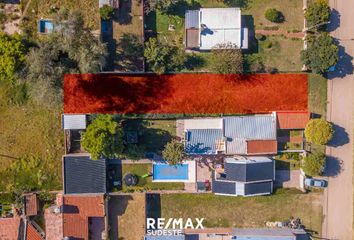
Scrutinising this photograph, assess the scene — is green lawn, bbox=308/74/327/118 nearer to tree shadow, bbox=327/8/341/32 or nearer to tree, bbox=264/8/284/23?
tree shadow, bbox=327/8/341/32

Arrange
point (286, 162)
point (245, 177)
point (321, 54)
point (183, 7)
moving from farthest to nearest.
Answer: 1. point (286, 162)
2. point (183, 7)
3. point (245, 177)
4. point (321, 54)

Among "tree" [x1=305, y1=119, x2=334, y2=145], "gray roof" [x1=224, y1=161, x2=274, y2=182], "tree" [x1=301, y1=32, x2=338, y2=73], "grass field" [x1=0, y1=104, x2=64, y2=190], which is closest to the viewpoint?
"tree" [x1=301, y1=32, x2=338, y2=73]

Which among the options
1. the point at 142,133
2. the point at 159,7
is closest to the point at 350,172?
the point at 142,133

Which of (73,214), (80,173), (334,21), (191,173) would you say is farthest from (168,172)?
(334,21)

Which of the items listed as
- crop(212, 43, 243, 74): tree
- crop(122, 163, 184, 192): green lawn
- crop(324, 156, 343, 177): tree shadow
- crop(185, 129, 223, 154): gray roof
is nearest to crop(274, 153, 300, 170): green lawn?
crop(324, 156, 343, 177): tree shadow

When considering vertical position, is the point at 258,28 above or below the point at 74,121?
above

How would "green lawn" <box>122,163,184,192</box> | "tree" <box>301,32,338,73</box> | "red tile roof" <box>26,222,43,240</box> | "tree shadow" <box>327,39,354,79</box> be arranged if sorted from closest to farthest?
1. "tree" <box>301,32,338,73</box>
2. "red tile roof" <box>26,222,43,240</box>
3. "tree shadow" <box>327,39,354,79</box>
4. "green lawn" <box>122,163,184,192</box>

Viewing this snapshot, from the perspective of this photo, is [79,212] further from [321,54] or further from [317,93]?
[321,54]
